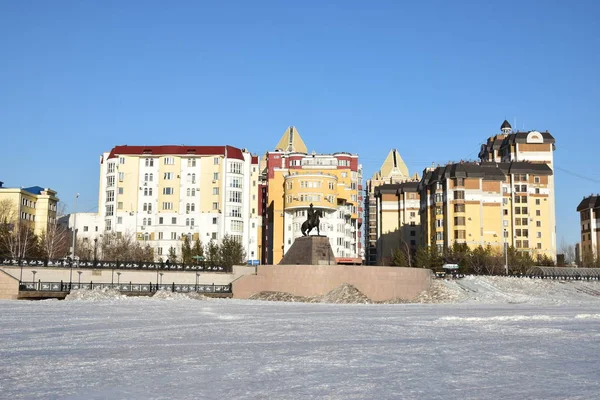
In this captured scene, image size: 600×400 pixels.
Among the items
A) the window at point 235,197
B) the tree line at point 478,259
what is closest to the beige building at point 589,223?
the tree line at point 478,259

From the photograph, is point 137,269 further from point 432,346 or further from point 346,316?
point 432,346

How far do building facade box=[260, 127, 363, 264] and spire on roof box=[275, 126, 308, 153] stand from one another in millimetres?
46196

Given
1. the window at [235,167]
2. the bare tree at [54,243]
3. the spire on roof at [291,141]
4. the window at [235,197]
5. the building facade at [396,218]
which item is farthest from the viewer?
the spire on roof at [291,141]

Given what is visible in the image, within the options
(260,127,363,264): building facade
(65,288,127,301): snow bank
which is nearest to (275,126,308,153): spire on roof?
(260,127,363,264): building facade

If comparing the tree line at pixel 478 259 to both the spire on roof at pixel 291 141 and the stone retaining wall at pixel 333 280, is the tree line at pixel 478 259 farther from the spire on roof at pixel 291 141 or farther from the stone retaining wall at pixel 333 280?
the spire on roof at pixel 291 141

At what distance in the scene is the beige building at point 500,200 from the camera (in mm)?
101750

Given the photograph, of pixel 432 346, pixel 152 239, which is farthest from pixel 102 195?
pixel 432 346

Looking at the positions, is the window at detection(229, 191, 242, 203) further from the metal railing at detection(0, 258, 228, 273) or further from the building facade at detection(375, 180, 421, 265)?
the building facade at detection(375, 180, 421, 265)

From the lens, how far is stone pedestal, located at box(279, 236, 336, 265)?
58531 millimetres

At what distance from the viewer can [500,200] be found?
338ft

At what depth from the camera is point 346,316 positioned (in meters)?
35.8

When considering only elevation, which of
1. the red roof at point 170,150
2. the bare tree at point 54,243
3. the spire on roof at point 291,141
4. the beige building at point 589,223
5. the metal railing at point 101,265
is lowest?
the metal railing at point 101,265

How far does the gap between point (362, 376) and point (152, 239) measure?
85.2 metres

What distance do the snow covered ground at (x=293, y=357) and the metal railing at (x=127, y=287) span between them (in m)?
23.4
